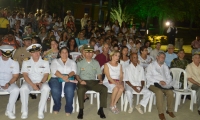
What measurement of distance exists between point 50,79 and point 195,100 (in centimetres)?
383

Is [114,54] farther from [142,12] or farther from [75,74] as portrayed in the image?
[142,12]

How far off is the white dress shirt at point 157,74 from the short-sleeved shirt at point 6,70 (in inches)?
121

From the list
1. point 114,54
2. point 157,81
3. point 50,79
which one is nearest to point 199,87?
point 157,81

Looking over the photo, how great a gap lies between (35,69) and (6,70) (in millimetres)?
587

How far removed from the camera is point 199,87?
6715 millimetres

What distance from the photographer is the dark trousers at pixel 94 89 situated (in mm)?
5754

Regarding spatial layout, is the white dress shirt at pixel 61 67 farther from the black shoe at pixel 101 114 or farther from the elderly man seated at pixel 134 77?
the elderly man seated at pixel 134 77

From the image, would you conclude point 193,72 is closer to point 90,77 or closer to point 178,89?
point 178,89

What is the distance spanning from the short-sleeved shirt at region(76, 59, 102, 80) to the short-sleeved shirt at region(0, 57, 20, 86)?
4.47 feet

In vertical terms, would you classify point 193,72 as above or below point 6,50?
below

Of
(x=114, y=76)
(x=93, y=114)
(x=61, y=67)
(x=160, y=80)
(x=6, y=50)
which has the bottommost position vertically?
(x=93, y=114)

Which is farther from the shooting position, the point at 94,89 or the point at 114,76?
the point at 114,76

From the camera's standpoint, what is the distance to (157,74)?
664cm

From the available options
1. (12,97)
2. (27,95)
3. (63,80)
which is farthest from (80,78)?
(12,97)
